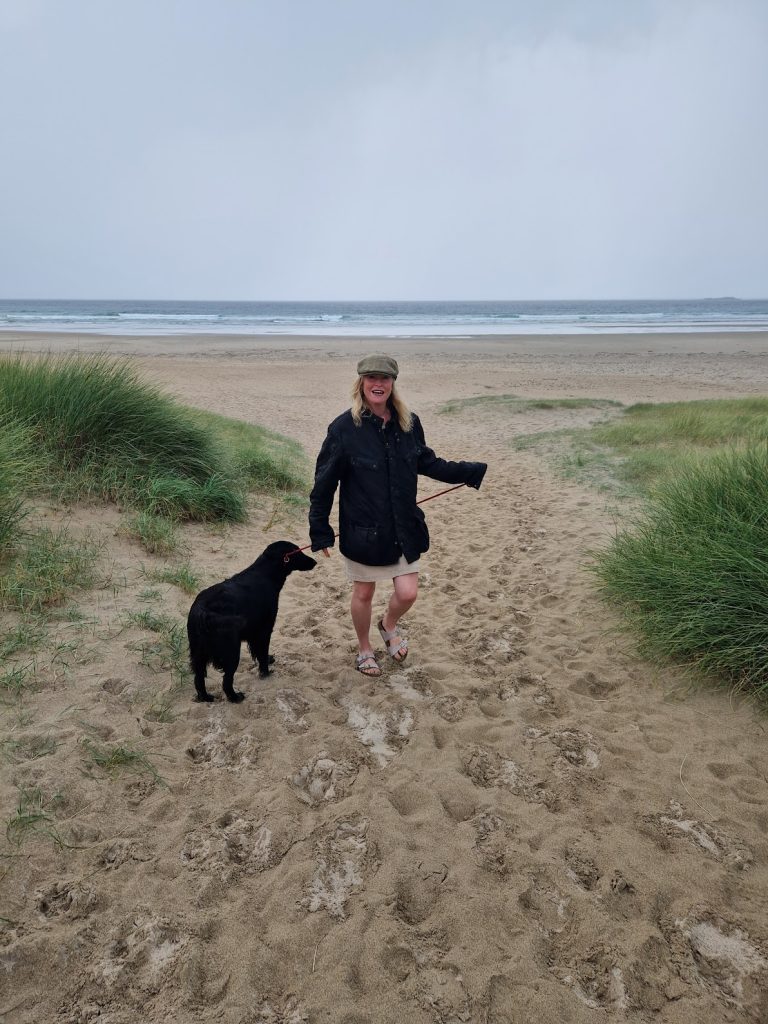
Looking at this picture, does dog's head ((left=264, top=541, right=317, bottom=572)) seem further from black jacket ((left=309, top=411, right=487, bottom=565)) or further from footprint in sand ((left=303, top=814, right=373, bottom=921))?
footprint in sand ((left=303, top=814, right=373, bottom=921))

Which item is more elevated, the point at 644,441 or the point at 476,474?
the point at 476,474

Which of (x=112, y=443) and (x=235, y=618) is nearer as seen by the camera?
(x=235, y=618)

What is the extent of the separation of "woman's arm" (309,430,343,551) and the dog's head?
0.18 m

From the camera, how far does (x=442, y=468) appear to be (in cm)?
351

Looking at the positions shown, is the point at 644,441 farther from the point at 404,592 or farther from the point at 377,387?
the point at 377,387

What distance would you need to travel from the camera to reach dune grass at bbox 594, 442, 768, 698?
3.37m

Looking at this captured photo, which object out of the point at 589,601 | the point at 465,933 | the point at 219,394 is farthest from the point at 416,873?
the point at 219,394

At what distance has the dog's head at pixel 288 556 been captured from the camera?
3449mm

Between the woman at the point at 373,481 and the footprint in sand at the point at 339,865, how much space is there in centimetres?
135

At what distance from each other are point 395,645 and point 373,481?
1174mm

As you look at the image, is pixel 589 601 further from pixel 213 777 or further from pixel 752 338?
pixel 752 338

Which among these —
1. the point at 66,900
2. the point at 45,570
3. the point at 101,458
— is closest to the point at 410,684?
the point at 66,900

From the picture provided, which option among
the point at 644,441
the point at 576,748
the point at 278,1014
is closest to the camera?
the point at 278,1014

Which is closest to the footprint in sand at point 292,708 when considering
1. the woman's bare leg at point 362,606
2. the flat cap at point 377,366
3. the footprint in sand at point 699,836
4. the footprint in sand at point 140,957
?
the woman's bare leg at point 362,606
